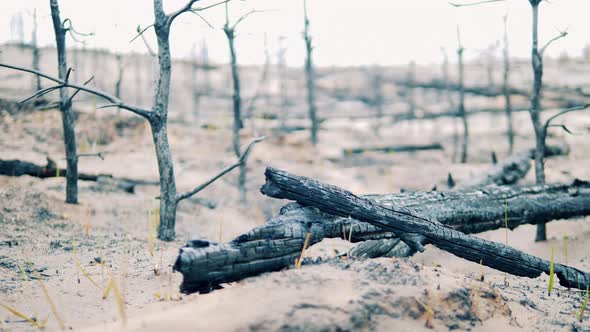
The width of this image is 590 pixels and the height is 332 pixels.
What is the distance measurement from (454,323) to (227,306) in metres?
1.48

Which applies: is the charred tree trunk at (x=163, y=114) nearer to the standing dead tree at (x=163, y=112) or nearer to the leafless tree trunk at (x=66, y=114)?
the standing dead tree at (x=163, y=112)

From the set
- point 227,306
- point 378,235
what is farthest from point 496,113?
point 227,306

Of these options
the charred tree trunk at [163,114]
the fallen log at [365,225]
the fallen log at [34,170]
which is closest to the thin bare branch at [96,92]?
the charred tree trunk at [163,114]

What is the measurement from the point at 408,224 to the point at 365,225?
399 millimetres

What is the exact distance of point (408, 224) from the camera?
412 centimetres

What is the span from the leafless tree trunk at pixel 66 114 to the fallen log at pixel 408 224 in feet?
15.7

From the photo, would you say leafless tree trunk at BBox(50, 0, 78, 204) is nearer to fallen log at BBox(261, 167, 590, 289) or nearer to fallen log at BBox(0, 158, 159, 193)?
fallen log at BBox(0, 158, 159, 193)

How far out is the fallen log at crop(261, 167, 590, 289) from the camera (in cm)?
376

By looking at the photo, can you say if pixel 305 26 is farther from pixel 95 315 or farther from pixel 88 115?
pixel 95 315

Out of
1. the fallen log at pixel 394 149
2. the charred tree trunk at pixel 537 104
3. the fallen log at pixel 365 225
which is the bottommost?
the fallen log at pixel 394 149

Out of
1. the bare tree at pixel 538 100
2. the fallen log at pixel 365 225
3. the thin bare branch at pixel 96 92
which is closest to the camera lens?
the fallen log at pixel 365 225

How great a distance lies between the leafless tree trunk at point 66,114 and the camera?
7129mm

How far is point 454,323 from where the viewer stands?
2.96 metres

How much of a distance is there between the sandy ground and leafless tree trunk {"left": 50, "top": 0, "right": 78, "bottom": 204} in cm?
35
